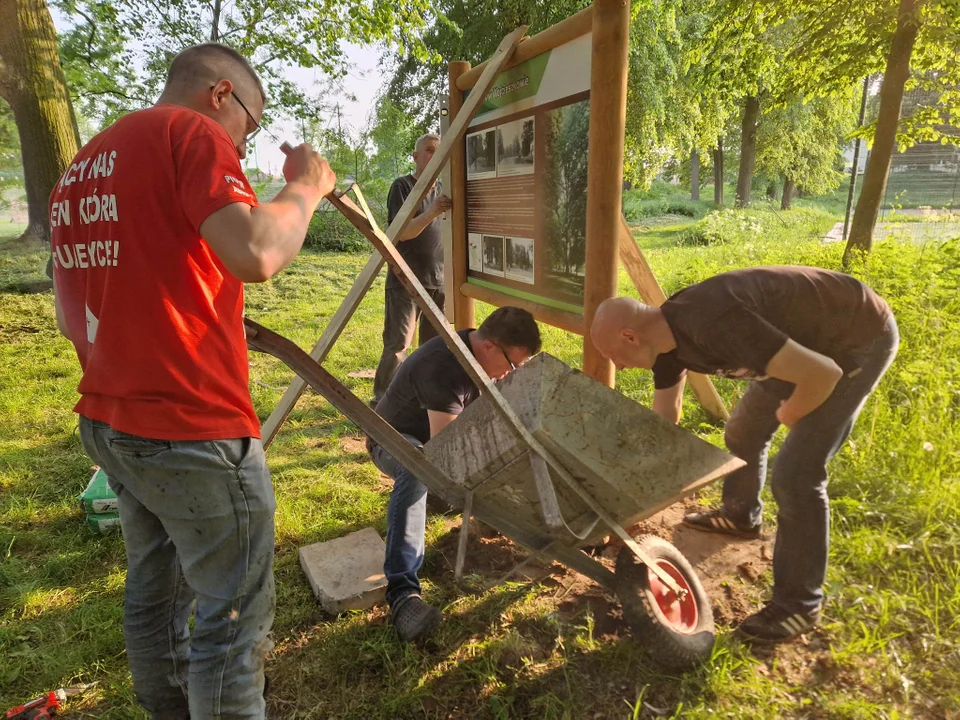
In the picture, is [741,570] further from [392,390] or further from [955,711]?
[392,390]

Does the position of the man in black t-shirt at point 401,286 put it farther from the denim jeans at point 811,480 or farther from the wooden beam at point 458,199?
the denim jeans at point 811,480

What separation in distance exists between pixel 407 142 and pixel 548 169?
1734 centimetres

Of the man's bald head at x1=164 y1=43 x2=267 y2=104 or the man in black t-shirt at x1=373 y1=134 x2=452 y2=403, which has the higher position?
the man's bald head at x1=164 y1=43 x2=267 y2=104

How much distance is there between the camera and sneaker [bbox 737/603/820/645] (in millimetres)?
2344

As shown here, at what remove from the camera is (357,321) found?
824 centimetres

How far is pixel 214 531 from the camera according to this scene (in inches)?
54.9

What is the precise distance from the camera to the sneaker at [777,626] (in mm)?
2344

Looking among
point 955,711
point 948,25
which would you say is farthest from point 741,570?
point 948,25

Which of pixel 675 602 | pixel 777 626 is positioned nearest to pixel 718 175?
pixel 777 626

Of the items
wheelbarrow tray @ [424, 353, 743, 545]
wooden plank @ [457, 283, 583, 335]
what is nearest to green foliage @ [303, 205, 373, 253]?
wooden plank @ [457, 283, 583, 335]

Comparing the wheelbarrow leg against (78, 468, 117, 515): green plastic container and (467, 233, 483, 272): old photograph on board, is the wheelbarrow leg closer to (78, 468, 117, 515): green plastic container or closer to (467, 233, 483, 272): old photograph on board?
(467, 233, 483, 272): old photograph on board

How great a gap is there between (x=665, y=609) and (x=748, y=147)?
77.6 feet

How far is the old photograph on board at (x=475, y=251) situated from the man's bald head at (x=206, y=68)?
2.12 metres

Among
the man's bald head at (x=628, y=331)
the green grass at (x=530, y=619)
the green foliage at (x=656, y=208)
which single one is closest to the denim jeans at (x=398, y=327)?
the green grass at (x=530, y=619)
